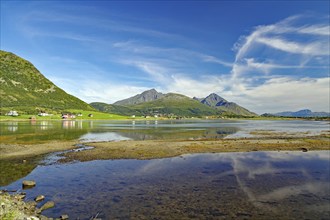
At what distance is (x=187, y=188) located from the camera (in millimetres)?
27219

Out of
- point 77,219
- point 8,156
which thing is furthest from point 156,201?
point 8,156

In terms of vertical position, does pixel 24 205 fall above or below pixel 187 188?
above

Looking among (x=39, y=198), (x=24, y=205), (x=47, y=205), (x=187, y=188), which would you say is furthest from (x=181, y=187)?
(x=24, y=205)

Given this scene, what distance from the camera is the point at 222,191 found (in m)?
26.1

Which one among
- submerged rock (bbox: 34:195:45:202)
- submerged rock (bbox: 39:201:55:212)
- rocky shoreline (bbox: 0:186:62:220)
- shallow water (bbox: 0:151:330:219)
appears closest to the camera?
rocky shoreline (bbox: 0:186:62:220)

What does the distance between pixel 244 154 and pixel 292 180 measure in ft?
63.5

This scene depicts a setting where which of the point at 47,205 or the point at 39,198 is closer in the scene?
the point at 47,205

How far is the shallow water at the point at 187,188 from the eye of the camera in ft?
68.0

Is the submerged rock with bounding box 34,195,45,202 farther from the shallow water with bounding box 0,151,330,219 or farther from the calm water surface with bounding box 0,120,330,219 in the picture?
the shallow water with bounding box 0,151,330,219

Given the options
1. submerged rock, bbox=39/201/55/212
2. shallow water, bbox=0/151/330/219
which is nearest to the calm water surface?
shallow water, bbox=0/151/330/219

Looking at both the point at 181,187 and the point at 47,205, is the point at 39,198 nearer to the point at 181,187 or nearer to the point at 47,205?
the point at 47,205

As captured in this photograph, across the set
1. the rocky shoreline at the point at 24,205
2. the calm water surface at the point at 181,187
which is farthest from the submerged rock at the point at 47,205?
the calm water surface at the point at 181,187

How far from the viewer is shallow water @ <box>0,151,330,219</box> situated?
20.7 meters

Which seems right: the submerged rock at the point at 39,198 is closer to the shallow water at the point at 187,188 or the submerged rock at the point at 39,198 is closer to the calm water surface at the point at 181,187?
the calm water surface at the point at 181,187
